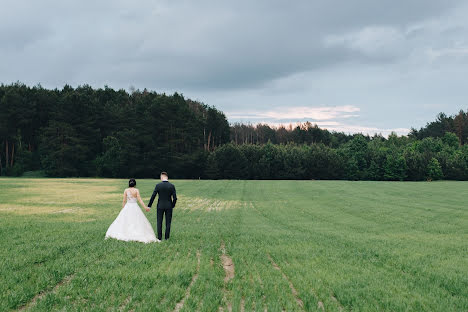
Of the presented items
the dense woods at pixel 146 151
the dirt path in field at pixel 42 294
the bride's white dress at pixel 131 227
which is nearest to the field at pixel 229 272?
the dirt path in field at pixel 42 294

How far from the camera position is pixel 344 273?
8.70 metres

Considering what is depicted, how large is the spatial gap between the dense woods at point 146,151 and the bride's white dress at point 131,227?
2748 inches

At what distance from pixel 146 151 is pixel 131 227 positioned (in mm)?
Answer: 75578

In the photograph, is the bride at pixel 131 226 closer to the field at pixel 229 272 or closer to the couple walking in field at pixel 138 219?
the couple walking in field at pixel 138 219

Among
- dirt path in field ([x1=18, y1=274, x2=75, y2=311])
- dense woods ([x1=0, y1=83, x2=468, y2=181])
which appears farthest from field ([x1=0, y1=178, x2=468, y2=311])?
dense woods ([x1=0, y1=83, x2=468, y2=181])

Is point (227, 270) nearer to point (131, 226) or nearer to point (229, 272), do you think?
point (229, 272)

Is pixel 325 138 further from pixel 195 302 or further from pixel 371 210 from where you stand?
pixel 195 302

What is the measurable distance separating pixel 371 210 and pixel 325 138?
4915 inches

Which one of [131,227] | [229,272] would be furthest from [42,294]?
[131,227]

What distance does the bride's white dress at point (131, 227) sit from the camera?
39.4 feet

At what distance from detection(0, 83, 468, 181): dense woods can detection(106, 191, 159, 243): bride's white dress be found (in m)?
69.8

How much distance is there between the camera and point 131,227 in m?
12.2

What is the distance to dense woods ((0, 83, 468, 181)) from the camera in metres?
79.9

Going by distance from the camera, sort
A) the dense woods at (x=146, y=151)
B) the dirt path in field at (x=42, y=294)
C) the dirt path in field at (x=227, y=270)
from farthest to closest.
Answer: the dense woods at (x=146, y=151) < the dirt path in field at (x=227, y=270) < the dirt path in field at (x=42, y=294)
